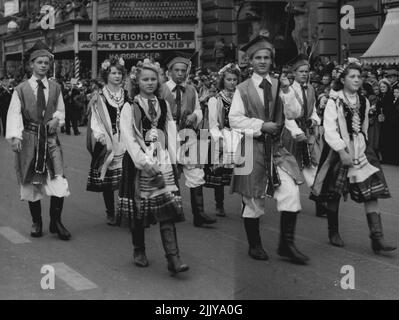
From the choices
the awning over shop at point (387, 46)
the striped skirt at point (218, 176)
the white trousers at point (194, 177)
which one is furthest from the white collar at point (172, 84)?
the awning over shop at point (387, 46)

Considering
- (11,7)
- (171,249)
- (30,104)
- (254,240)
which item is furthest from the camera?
(11,7)

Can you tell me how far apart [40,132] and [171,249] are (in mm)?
2174

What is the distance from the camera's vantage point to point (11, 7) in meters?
44.7

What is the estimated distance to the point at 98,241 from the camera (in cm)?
736

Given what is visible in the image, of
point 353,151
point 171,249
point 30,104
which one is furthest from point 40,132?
point 353,151

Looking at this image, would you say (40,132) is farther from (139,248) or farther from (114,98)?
(139,248)

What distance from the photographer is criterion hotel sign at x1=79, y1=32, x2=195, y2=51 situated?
28.7 m

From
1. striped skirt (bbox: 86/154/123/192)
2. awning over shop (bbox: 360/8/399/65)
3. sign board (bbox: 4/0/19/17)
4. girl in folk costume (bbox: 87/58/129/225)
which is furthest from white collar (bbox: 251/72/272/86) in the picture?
sign board (bbox: 4/0/19/17)

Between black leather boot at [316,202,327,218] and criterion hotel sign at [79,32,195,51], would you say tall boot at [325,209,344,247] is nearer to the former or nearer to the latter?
black leather boot at [316,202,327,218]

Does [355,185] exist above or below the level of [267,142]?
below

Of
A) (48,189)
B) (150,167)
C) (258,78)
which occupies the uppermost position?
(258,78)

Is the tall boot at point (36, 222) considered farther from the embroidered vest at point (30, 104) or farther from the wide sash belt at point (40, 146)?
the embroidered vest at point (30, 104)
